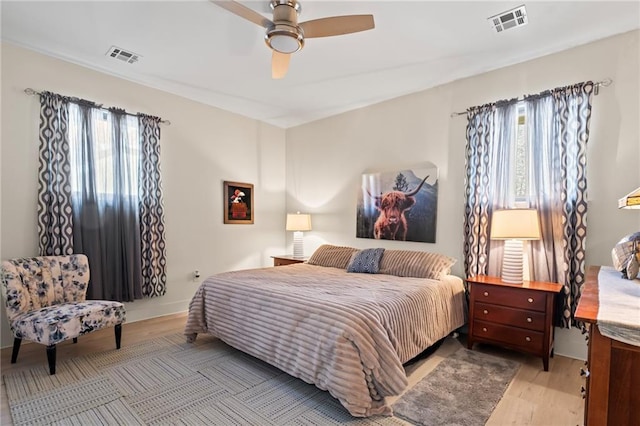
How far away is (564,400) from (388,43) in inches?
123

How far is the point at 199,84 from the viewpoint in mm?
3947

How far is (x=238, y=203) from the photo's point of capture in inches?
192

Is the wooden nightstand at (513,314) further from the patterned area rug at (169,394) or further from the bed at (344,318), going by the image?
the patterned area rug at (169,394)

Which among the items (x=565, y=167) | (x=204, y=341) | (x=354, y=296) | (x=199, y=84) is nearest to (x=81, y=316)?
(x=204, y=341)

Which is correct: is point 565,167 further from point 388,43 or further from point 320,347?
point 320,347

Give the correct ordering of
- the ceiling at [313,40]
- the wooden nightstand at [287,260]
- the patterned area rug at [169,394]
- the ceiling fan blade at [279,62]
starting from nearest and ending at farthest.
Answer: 1. the patterned area rug at [169,394]
2. the ceiling at [313,40]
3. the ceiling fan blade at [279,62]
4. the wooden nightstand at [287,260]

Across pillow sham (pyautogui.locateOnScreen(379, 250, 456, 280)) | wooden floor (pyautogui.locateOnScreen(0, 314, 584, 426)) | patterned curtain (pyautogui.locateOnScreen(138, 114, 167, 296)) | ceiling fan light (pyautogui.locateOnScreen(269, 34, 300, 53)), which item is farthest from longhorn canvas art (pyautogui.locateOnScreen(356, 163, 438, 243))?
patterned curtain (pyautogui.locateOnScreen(138, 114, 167, 296))

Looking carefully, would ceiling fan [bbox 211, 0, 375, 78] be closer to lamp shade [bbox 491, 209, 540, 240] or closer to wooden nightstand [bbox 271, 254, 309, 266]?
lamp shade [bbox 491, 209, 540, 240]

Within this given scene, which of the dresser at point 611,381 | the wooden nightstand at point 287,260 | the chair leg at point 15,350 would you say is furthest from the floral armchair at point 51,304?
the dresser at point 611,381

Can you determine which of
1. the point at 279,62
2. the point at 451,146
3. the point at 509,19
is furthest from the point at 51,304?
the point at 509,19

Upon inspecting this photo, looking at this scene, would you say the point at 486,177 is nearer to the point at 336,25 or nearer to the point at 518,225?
the point at 518,225

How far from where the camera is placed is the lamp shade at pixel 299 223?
4.84m

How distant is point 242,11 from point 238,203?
3080 millimetres

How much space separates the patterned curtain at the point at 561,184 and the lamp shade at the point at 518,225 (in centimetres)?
21
